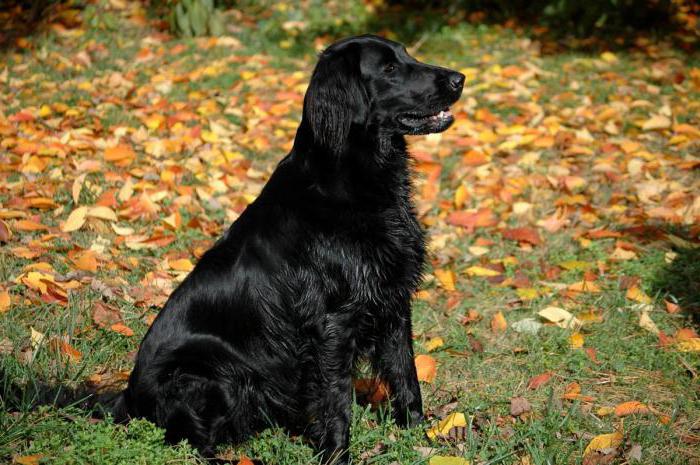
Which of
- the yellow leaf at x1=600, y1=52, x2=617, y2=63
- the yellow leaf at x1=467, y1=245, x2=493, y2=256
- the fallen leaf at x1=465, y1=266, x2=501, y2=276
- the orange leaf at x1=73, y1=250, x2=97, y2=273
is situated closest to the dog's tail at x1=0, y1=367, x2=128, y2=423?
the orange leaf at x1=73, y1=250, x2=97, y2=273

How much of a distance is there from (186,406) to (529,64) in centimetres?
575

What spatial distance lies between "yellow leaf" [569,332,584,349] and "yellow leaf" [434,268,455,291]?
799 mm

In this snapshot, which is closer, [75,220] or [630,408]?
[630,408]

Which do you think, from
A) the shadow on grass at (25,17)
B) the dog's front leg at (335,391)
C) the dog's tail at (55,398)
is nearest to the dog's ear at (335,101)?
the dog's front leg at (335,391)

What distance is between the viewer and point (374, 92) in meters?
2.86

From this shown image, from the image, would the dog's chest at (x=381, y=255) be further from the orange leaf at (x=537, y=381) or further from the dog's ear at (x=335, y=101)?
the orange leaf at (x=537, y=381)

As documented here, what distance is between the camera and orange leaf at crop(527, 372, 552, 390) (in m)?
3.29

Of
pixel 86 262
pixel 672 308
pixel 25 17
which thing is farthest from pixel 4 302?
pixel 25 17

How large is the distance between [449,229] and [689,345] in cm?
178

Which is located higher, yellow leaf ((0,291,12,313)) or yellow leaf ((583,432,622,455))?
yellow leaf ((0,291,12,313))

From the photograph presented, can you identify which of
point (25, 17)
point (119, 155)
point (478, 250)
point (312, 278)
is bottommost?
point (478, 250)

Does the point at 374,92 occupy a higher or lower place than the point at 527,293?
higher

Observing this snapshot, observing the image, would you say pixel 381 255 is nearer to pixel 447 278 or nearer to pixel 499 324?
pixel 499 324

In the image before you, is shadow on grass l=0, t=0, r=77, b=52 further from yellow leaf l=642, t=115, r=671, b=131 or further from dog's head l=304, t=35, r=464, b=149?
yellow leaf l=642, t=115, r=671, b=131
